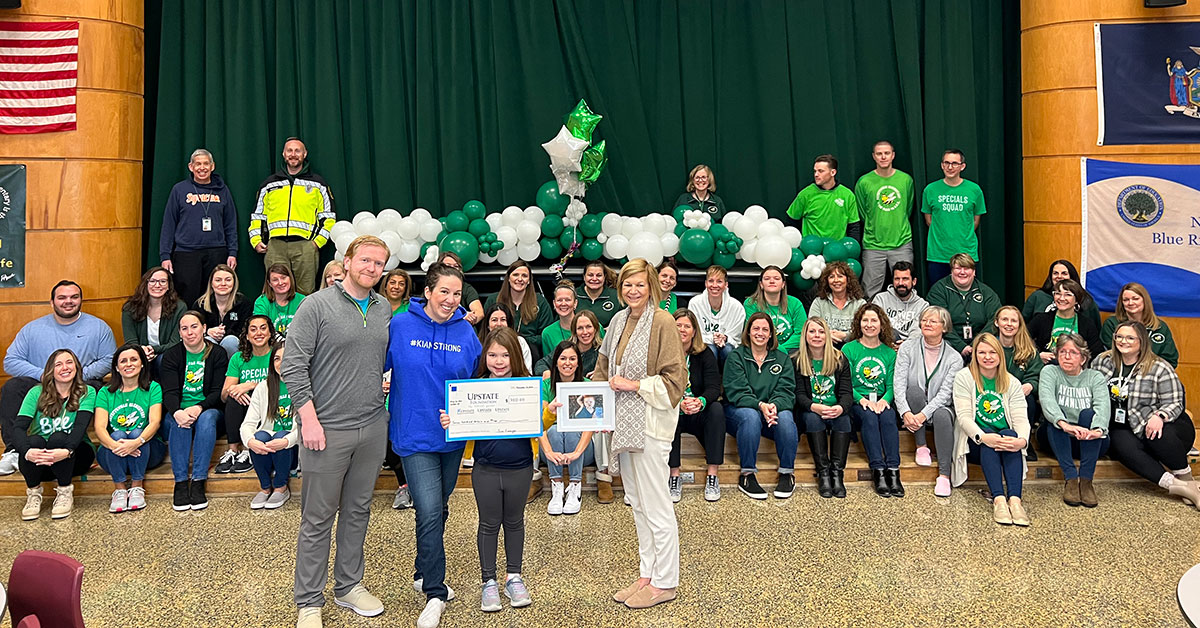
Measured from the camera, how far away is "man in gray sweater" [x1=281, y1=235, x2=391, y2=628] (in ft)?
11.0

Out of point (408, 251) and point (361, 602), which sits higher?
point (408, 251)

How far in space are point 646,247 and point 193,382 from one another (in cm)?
311

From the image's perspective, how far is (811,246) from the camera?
6.78 metres

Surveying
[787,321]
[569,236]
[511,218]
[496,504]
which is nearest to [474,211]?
[511,218]

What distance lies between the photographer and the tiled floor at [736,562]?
3.70m

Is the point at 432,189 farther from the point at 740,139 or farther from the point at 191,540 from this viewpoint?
the point at 191,540

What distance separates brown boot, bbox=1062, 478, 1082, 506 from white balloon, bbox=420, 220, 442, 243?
4.47 metres

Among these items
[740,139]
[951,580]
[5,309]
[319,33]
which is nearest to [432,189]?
[319,33]

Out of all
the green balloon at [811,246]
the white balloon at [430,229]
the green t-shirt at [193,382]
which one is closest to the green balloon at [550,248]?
the white balloon at [430,229]

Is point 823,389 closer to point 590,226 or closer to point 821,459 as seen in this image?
point 821,459

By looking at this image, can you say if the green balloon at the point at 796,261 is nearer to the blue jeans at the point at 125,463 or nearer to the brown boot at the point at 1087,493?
the brown boot at the point at 1087,493

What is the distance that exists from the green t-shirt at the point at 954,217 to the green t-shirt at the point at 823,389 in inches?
87.5

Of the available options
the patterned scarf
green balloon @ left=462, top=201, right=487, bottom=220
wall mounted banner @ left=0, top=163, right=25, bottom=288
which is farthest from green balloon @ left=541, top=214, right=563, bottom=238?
wall mounted banner @ left=0, top=163, right=25, bottom=288

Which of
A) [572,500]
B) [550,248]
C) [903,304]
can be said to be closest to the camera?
[572,500]
